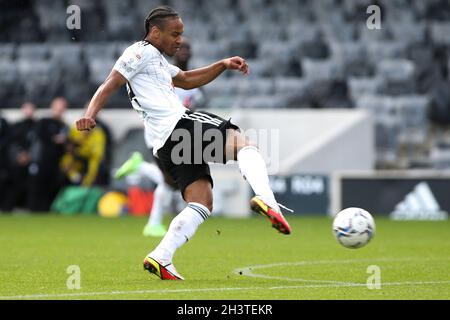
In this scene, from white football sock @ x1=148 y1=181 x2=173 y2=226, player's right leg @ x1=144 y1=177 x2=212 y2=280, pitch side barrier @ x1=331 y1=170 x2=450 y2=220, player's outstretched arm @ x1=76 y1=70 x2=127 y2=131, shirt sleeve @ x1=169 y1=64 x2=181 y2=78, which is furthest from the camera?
pitch side barrier @ x1=331 y1=170 x2=450 y2=220

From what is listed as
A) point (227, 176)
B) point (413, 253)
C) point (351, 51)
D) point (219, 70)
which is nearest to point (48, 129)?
point (227, 176)

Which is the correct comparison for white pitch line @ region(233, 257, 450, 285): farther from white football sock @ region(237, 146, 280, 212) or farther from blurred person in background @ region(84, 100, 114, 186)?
blurred person in background @ region(84, 100, 114, 186)

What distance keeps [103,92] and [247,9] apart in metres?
17.0

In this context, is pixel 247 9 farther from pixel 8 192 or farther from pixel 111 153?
pixel 8 192

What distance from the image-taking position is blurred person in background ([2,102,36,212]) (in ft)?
65.6

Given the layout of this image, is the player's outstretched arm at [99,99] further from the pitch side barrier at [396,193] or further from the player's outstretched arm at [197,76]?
the pitch side barrier at [396,193]

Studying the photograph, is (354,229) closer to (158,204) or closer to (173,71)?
(173,71)

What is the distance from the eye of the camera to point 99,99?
782 cm

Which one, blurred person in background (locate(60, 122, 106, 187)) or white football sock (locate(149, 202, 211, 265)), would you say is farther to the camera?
blurred person in background (locate(60, 122, 106, 187))

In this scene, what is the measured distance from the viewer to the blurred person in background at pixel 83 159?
20.0 meters

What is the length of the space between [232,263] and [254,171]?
207 cm

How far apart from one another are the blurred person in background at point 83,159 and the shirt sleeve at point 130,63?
475 inches

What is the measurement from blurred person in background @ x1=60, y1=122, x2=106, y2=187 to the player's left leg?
1223cm

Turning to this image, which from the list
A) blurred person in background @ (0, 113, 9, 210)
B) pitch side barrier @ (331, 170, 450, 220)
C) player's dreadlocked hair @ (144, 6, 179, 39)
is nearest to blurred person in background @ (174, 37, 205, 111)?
player's dreadlocked hair @ (144, 6, 179, 39)
